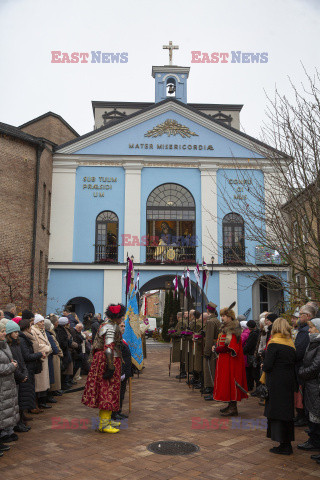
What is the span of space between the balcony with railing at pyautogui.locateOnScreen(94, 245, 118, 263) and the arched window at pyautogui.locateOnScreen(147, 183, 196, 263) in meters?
1.67

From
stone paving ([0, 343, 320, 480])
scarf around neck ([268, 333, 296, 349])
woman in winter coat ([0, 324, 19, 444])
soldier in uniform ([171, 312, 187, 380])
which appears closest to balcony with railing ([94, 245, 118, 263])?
soldier in uniform ([171, 312, 187, 380])

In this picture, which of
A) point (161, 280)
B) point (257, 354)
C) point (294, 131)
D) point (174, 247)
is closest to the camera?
point (294, 131)

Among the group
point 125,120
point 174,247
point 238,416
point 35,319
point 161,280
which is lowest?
point 238,416

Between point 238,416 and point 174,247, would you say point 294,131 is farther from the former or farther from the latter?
point 174,247

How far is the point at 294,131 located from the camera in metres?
8.52

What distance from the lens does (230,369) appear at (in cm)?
791

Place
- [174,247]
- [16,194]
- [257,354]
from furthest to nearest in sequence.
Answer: [174,247]
[16,194]
[257,354]

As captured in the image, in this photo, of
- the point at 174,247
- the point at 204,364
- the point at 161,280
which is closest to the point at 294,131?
the point at 204,364

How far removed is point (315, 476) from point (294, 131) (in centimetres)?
590

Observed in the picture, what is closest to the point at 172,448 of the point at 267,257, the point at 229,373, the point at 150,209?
the point at 229,373

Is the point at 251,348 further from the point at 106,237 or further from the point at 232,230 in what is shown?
the point at 106,237

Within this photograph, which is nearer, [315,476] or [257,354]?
[315,476]

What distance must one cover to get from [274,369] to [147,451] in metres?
1.96

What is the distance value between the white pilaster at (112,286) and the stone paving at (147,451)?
42.6ft
